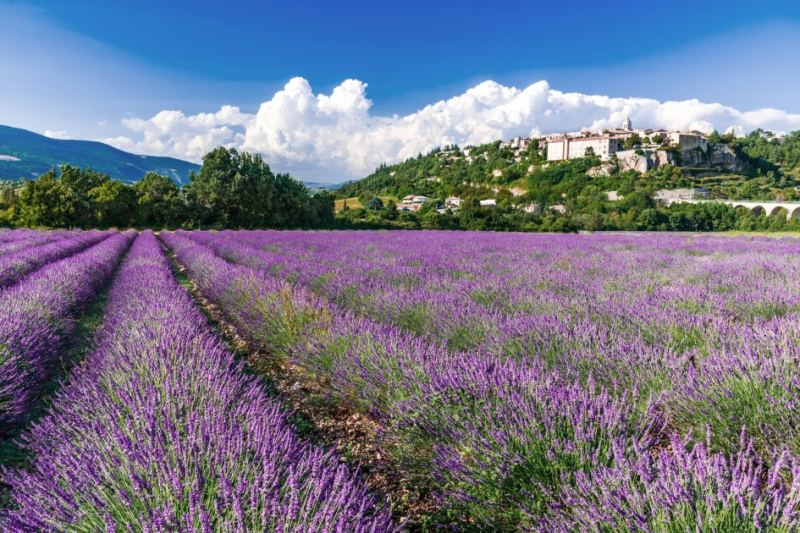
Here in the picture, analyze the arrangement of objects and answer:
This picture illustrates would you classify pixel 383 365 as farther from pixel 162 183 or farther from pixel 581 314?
pixel 162 183

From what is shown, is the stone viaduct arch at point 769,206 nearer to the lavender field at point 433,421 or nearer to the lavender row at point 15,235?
the lavender field at point 433,421

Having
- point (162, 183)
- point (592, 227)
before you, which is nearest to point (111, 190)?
point (162, 183)

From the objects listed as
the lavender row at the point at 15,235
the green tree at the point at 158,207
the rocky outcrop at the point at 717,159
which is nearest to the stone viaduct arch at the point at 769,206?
the rocky outcrop at the point at 717,159

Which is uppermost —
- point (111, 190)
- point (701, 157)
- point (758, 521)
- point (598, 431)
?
point (701, 157)

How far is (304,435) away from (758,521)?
2.19 meters

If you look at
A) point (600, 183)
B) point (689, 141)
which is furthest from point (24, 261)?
point (689, 141)

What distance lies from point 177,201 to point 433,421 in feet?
114

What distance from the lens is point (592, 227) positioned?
37969mm

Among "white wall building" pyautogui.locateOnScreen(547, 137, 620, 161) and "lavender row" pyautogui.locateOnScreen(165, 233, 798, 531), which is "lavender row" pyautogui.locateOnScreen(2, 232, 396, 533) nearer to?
"lavender row" pyautogui.locateOnScreen(165, 233, 798, 531)

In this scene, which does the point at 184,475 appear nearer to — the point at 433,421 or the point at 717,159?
the point at 433,421

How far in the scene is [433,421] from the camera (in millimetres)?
1757

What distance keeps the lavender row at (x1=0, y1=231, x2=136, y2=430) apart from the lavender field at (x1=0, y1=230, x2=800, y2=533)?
3 cm

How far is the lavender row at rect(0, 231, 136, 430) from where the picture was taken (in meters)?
2.53

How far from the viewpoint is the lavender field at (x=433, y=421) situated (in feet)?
3.64
